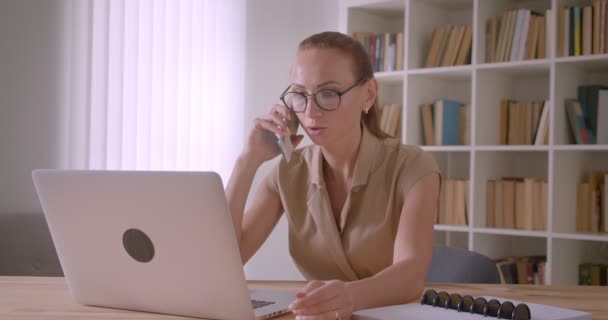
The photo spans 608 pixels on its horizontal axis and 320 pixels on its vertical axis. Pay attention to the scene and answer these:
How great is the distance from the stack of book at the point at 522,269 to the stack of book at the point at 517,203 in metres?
0.19

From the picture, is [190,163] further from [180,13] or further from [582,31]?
[582,31]

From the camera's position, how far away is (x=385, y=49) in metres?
4.19

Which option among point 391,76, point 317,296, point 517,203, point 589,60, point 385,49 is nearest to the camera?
point 317,296

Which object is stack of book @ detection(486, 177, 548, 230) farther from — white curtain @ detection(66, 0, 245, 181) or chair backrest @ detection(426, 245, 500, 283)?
chair backrest @ detection(426, 245, 500, 283)

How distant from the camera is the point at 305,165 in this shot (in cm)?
202

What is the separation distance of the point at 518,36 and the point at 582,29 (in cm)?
32

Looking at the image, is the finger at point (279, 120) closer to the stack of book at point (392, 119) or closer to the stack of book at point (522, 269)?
the stack of book at point (522, 269)

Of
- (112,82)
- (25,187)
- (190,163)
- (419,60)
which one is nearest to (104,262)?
(25,187)

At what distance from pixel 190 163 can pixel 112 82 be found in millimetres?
675

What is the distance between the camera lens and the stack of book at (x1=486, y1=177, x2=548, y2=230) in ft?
11.9

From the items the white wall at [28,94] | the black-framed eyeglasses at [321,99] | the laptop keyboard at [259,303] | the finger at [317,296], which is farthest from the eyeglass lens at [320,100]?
the white wall at [28,94]

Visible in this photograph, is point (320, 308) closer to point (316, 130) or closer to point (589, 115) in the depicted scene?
point (316, 130)

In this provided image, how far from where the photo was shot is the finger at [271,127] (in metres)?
1.88

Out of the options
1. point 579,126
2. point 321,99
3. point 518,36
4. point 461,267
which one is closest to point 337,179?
point 321,99
